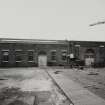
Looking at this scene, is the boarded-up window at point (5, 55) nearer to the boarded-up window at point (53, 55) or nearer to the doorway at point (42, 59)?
the doorway at point (42, 59)

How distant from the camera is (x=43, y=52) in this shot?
96.8 ft

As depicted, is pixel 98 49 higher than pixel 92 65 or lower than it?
higher

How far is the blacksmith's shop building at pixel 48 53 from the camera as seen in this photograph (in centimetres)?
2845

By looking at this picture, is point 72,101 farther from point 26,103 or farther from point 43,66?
point 43,66

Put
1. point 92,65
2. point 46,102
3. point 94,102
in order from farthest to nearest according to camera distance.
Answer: point 92,65
point 46,102
point 94,102

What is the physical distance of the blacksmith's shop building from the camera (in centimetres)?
2845

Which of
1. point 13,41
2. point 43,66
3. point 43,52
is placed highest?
point 13,41

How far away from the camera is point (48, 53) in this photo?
96.6 ft

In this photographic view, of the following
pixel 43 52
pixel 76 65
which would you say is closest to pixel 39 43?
pixel 43 52

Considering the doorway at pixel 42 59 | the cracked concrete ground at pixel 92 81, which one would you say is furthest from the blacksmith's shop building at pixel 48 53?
the cracked concrete ground at pixel 92 81

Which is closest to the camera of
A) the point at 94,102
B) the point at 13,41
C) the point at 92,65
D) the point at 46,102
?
the point at 94,102

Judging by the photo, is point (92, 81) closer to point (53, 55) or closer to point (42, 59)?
point (53, 55)

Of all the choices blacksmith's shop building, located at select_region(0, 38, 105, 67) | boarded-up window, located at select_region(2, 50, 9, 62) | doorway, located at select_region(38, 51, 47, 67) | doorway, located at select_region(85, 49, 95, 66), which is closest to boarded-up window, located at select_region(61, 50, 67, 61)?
blacksmith's shop building, located at select_region(0, 38, 105, 67)

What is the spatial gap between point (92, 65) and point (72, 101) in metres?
23.9
